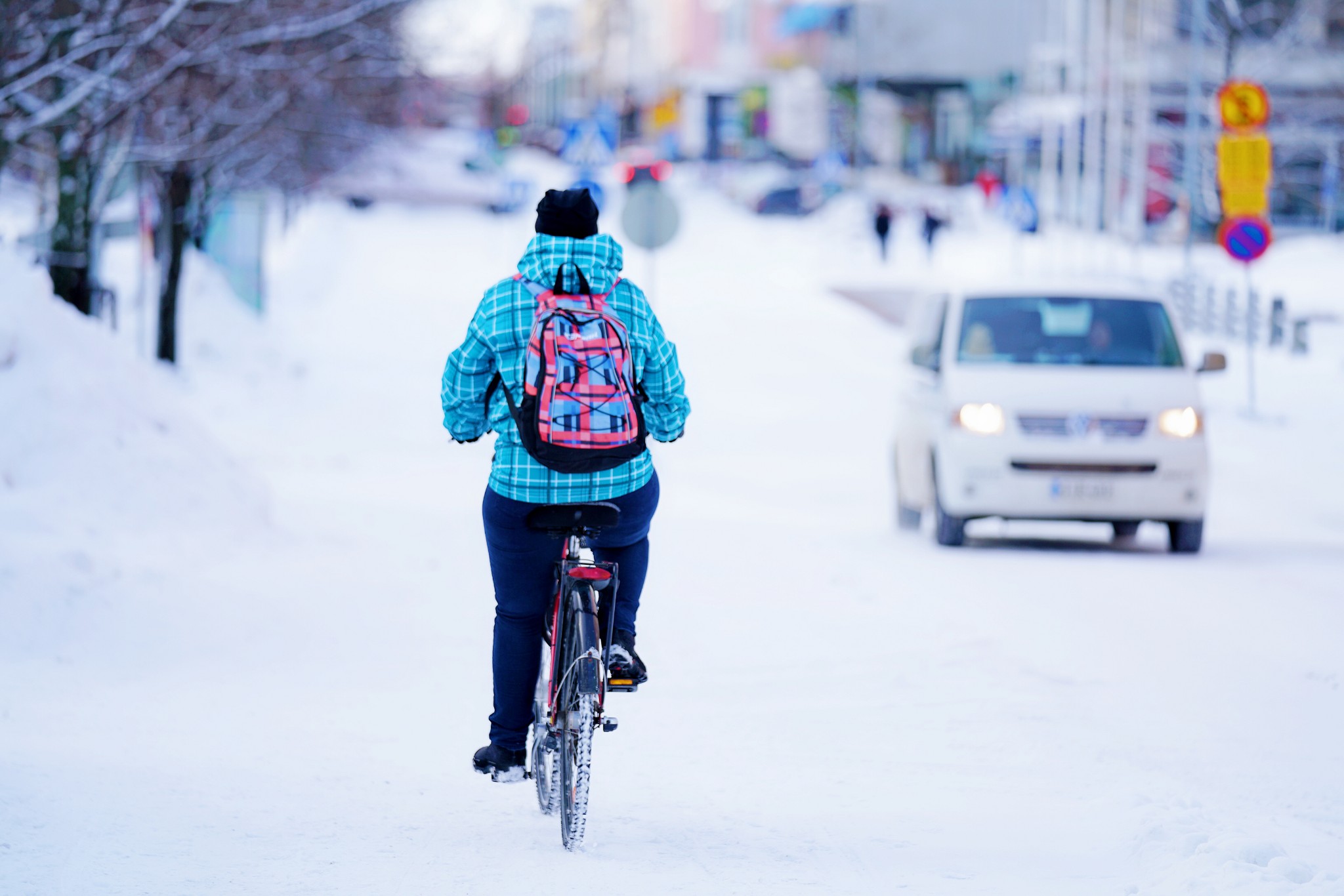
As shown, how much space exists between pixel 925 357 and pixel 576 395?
854 centimetres

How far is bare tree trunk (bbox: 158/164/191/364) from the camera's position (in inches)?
899

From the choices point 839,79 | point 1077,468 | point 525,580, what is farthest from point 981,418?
point 839,79

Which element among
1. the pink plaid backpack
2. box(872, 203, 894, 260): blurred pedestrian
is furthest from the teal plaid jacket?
box(872, 203, 894, 260): blurred pedestrian

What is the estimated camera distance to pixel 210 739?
662cm

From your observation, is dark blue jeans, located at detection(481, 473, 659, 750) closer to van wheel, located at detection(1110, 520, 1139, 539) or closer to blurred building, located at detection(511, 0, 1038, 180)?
van wheel, located at detection(1110, 520, 1139, 539)

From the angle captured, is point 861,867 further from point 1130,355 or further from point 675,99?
point 675,99

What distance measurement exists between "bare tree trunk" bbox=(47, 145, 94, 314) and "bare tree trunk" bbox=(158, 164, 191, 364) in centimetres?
561

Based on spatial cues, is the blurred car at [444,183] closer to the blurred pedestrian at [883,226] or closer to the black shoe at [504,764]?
the blurred pedestrian at [883,226]

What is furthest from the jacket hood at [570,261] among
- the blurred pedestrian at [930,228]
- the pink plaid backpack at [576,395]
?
the blurred pedestrian at [930,228]

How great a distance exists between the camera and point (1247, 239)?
69.1 ft

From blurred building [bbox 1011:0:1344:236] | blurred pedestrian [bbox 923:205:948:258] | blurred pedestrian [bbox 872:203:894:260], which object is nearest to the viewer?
blurred building [bbox 1011:0:1344:236]

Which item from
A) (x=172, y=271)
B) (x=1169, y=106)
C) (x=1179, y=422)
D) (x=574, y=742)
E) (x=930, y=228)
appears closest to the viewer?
(x=574, y=742)

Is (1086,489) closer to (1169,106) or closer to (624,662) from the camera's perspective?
(624,662)

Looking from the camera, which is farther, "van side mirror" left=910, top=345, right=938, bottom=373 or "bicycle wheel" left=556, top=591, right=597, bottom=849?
"van side mirror" left=910, top=345, right=938, bottom=373
